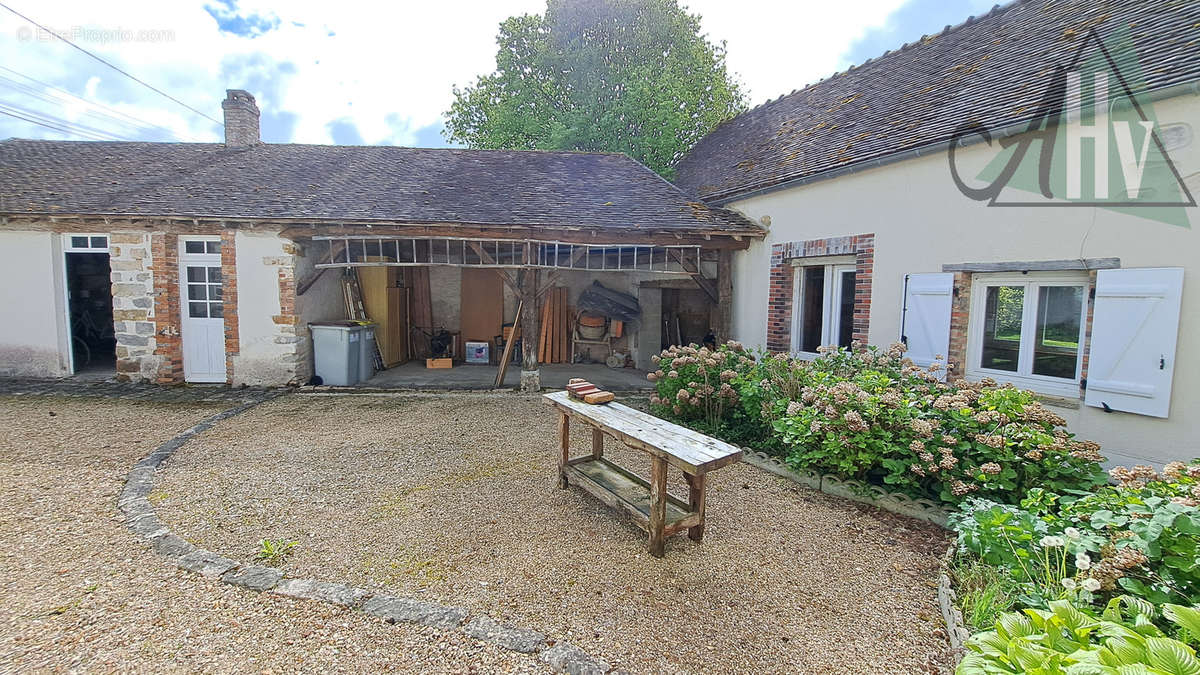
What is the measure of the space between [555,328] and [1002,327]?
8043 mm

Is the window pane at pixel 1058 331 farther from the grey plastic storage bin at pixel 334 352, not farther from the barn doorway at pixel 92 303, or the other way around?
the barn doorway at pixel 92 303

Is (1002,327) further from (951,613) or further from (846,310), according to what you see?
(951,613)

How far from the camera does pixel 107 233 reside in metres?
7.88

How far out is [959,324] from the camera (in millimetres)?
5469

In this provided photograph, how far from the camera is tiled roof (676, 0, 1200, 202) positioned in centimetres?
488

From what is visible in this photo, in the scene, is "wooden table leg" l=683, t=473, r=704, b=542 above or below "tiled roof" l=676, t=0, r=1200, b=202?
below

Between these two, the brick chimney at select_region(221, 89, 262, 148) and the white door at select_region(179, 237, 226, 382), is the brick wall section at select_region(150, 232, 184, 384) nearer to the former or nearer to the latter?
the white door at select_region(179, 237, 226, 382)

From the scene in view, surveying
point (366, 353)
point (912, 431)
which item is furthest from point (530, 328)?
point (912, 431)

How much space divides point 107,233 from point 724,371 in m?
9.29

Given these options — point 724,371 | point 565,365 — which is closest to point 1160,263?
point 724,371

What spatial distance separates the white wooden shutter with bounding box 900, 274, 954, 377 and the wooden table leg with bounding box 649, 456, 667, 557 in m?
3.88

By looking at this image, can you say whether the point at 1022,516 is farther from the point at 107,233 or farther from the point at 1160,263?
the point at 107,233

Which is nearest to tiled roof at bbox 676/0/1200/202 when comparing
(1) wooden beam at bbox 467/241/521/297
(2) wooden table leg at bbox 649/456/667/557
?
(1) wooden beam at bbox 467/241/521/297
